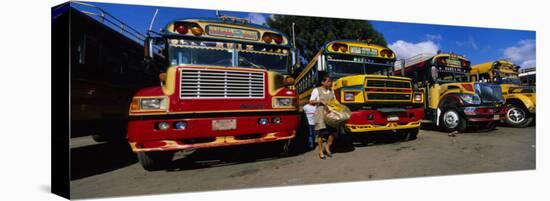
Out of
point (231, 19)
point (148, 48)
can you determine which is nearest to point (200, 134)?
point (148, 48)

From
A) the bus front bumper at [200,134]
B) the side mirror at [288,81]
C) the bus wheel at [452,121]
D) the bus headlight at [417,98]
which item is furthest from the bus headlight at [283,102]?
the bus wheel at [452,121]

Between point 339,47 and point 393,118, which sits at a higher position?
point 339,47

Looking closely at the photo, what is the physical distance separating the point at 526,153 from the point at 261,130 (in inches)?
204

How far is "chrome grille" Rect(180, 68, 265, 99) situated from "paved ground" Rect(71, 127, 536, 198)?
97 cm

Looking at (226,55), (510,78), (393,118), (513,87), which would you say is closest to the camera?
(226,55)

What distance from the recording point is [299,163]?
411 centimetres

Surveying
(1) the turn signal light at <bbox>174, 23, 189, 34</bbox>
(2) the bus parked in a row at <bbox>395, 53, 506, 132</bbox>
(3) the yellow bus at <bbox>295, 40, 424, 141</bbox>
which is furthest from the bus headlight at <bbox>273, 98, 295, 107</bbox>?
(2) the bus parked in a row at <bbox>395, 53, 506, 132</bbox>

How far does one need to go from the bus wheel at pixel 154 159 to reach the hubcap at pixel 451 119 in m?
4.97

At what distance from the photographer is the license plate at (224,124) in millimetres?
3441

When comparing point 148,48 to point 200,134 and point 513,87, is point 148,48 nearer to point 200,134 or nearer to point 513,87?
point 200,134

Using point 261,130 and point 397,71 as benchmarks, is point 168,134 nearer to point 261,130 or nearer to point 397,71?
point 261,130

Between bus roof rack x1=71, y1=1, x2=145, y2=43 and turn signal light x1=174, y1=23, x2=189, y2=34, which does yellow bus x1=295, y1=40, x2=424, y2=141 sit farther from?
bus roof rack x1=71, y1=1, x2=145, y2=43

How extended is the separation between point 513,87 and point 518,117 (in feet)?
1.97

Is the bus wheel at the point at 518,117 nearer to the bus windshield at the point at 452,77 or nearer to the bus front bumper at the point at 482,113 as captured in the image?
the bus front bumper at the point at 482,113
